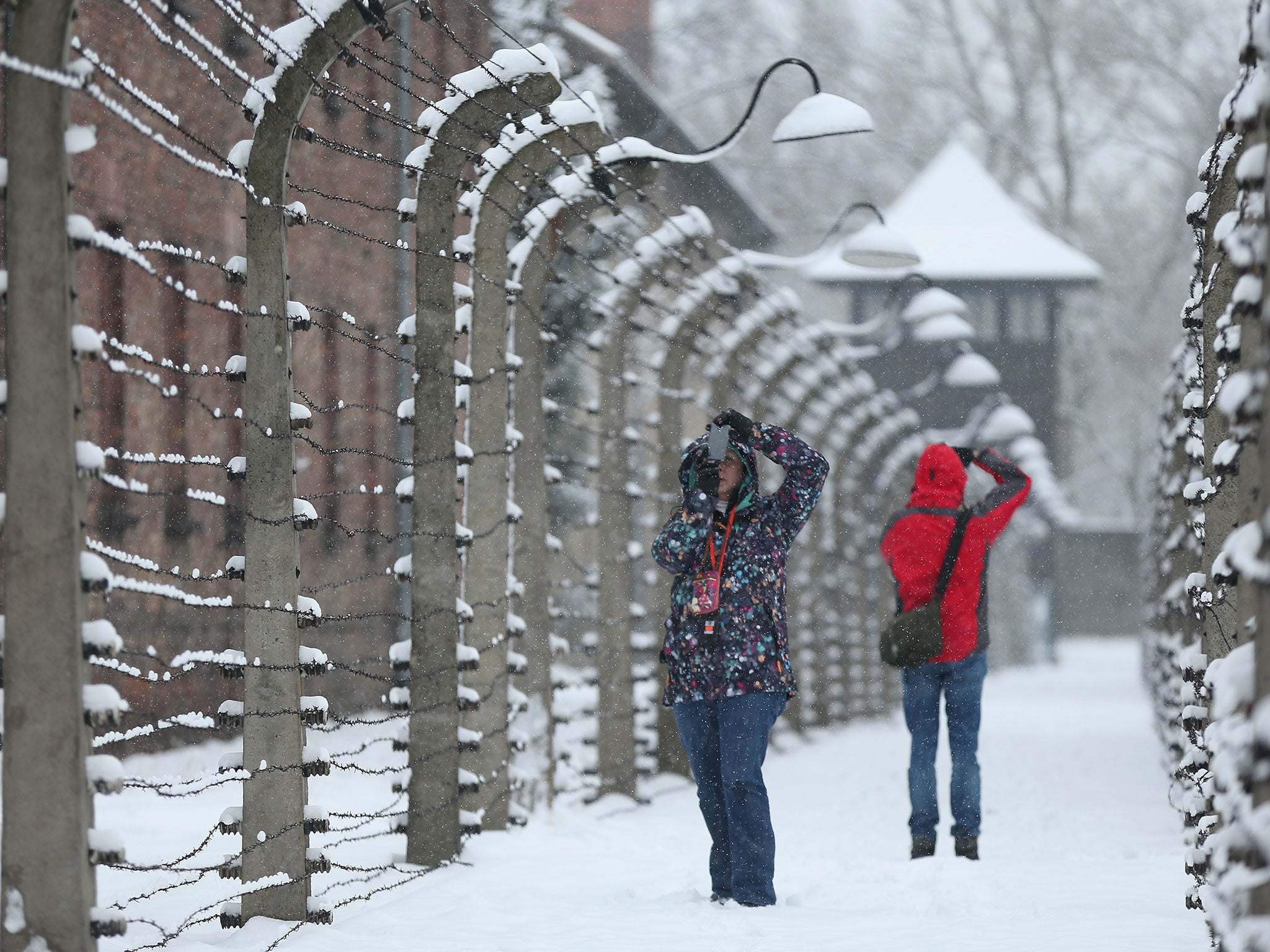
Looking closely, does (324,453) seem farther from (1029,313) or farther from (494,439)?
(1029,313)

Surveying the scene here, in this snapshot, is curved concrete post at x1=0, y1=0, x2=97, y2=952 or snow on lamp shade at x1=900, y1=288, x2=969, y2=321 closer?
curved concrete post at x1=0, y1=0, x2=97, y2=952

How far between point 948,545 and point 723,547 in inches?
67.0

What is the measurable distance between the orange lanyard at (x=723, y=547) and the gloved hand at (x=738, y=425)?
0.83 ft

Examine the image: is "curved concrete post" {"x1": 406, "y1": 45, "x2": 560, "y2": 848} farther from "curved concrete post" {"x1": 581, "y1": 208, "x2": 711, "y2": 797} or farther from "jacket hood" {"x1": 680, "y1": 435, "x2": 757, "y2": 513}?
"curved concrete post" {"x1": 581, "y1": 208, "x2": 711, "y2": 797}

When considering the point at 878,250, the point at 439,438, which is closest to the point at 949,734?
the point at 439,438

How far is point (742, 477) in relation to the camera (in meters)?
5.87

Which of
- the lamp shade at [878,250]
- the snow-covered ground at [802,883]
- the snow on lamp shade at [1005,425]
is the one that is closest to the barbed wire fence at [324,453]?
the snow-covered ground at [802,883]

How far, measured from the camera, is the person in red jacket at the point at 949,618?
7207 millimetres

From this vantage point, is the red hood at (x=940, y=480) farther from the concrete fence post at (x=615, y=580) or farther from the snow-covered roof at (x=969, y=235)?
the snow-covered roof at (x=969, y=235)

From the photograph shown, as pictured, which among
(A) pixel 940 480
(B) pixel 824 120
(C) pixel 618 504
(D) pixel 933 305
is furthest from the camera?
(D) pixel 933 305

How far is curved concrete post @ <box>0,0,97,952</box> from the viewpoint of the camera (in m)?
3.95

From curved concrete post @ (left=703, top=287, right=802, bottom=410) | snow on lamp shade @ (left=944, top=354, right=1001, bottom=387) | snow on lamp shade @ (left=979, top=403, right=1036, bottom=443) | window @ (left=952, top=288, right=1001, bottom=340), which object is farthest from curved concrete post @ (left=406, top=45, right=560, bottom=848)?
window @ (left=952, top=288, right=1001, bottom=340)

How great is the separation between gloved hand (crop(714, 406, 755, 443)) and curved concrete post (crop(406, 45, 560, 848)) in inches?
43.3

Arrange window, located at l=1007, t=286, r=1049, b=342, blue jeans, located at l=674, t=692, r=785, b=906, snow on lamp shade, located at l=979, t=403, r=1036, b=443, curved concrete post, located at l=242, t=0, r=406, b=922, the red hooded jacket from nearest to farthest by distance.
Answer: curved concrete post, located at l=242, t=0, r=406, b=922
blue jeans, located at l=674, t=692, r=785, b=906
the red hooded jacket
snow on lamp shade, located at l=979, t=403, r=1036, b=443
window, located at l=1007, t=286, r=1049, b=342
